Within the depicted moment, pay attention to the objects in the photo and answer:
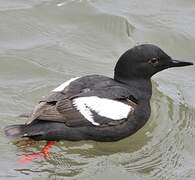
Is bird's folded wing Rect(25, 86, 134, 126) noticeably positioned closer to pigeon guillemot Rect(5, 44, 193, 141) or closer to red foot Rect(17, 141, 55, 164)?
pigeon guillemot Rect(5, 44, 193, 141)

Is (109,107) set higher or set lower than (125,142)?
higher

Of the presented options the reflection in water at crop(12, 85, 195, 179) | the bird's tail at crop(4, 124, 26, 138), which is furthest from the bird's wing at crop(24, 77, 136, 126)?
the reflection in water at crop(12, 85, 195, 179)

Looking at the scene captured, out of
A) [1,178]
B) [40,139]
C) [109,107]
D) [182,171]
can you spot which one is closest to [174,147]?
[182,171]

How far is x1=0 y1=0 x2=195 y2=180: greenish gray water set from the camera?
25.0 ft

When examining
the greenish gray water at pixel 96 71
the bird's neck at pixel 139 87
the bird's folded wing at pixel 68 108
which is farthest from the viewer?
the bird's neck at pixel 139 87

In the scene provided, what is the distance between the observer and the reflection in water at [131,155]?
7.50 m

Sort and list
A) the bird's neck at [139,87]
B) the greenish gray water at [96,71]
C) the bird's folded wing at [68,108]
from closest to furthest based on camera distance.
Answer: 1. the bird's folded wing at [68,108]
2. the greenish gray water at [96,71]
3. the bird's neck at [139,87]

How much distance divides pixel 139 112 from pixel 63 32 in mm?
2734

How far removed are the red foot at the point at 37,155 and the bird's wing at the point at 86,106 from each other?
41 centimetres

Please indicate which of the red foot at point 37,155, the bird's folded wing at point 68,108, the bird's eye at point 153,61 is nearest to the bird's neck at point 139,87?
the bird's eye at point 153,61

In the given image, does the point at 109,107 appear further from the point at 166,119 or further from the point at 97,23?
the point at 97,23

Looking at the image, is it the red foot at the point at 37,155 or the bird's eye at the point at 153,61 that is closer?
the red foot at the point at 37,155

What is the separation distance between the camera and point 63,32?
10203 mm

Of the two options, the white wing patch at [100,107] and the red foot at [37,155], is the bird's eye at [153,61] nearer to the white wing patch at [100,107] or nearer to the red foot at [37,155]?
the white wing patch at [100,107]
